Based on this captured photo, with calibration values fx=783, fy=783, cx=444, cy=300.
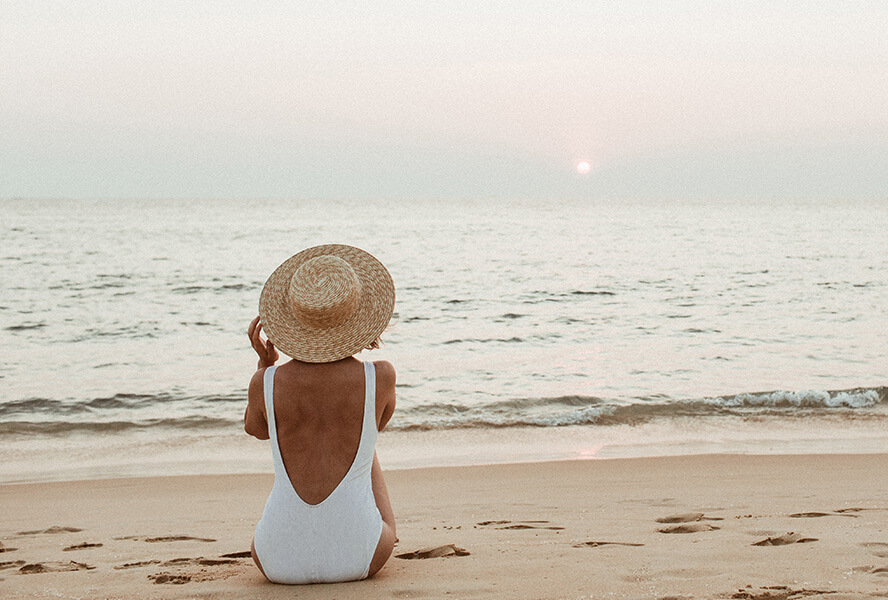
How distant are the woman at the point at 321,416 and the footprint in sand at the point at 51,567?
134cm

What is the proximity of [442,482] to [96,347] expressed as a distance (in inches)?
365

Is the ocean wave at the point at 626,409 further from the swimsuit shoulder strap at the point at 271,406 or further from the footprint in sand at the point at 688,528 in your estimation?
the swimsuit shoulder strap at the point at 271,406

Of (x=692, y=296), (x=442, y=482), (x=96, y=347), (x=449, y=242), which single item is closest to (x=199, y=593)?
(x=442, y=482)

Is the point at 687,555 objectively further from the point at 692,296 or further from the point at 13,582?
the point at 692,296

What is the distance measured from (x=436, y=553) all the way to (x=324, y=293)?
1660 mm

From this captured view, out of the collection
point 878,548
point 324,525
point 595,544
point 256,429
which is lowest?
point 595,544

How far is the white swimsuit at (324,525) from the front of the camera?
10.1ft

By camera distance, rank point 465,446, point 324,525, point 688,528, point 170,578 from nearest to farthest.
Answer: point 324,525
point 170,578
point 688,528
point 465,446

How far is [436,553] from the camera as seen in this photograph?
3.95 meters

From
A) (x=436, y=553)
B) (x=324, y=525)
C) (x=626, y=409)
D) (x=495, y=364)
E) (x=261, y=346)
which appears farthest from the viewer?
(x=495, y=364)

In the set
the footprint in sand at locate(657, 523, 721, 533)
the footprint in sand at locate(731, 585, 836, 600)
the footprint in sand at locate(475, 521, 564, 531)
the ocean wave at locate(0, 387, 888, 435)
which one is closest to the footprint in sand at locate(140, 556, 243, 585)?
the footprint in sand at locate(475, 521, 564, 531)

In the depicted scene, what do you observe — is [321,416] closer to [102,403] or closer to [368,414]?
[368,414]

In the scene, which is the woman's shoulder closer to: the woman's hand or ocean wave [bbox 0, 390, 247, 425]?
the woman's hand

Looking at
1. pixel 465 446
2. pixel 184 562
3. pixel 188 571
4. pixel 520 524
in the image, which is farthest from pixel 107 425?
pixel 520 524
